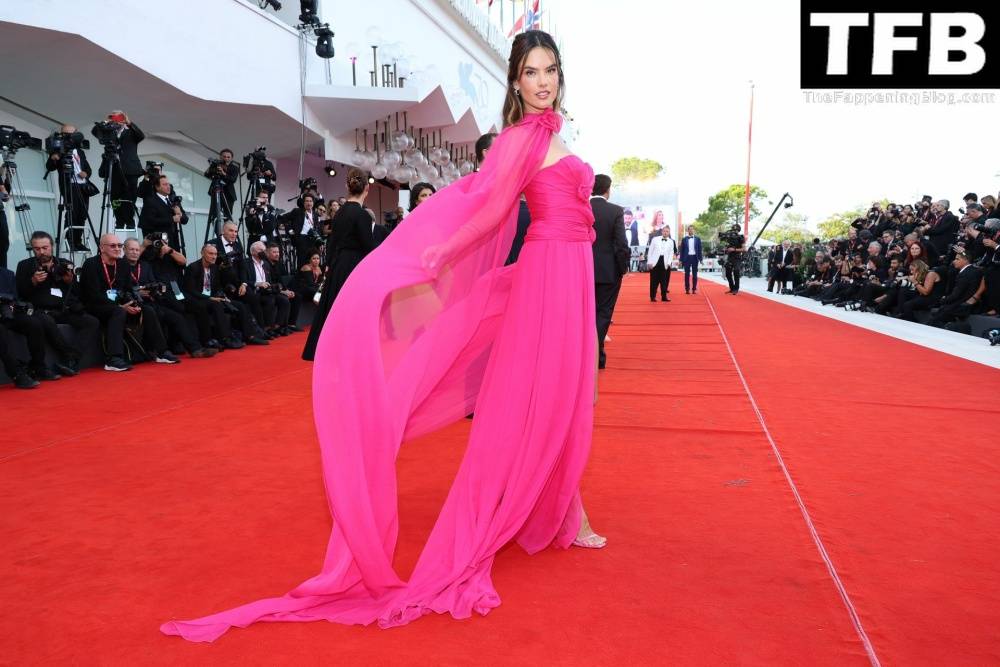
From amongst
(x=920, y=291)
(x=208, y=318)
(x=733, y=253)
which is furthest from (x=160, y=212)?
(x=733, y=253)

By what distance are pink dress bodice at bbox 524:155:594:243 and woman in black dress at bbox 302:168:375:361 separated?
274cm

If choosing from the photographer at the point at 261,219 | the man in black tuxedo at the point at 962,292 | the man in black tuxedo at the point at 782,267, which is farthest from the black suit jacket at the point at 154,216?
the man in black tuxedo at the point at 782,267

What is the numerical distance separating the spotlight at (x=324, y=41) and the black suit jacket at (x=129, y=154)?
4.83 metres

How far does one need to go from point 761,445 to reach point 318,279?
24.8 feet

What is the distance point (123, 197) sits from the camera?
7.96 meters

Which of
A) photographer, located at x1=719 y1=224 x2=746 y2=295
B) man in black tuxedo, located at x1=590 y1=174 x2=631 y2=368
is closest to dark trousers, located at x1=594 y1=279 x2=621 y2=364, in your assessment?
man in black tuxedo, located at x1=590 y1=174 x2=631 y2=368

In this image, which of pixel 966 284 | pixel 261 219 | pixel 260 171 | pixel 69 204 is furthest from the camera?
pixel 260 171

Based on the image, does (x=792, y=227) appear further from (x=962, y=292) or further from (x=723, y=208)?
(x=962, y=292)

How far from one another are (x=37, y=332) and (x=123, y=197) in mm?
2664

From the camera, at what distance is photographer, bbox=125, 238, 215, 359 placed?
6.91 meters

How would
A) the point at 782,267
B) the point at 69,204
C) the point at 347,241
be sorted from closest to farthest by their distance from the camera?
the point at 347,241 < the point at 69,204 < the point at 782,267

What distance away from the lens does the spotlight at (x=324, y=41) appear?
11730 millimetres

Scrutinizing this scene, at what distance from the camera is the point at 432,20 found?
17609mm

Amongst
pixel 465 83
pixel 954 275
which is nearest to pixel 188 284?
pixel 954 275
